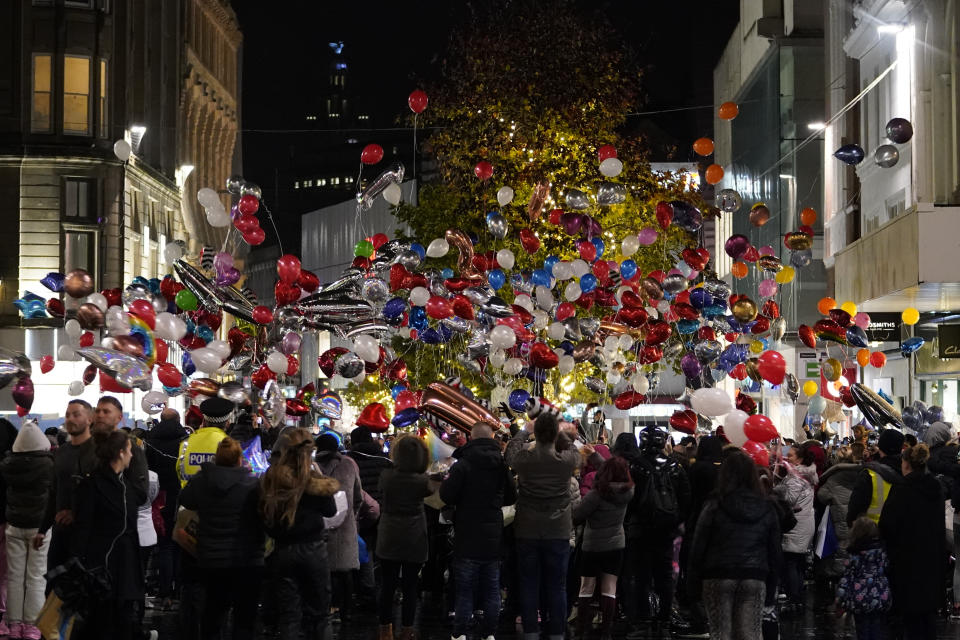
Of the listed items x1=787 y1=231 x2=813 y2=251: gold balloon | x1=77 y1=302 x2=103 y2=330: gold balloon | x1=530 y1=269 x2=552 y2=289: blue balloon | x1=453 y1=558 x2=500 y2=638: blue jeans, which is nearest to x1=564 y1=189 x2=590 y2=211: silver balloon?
x1=530 y1=269 x2=552 y2=289: blue balloon

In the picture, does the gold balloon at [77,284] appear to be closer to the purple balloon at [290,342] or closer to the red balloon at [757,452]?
the purple balloon at [290,342]

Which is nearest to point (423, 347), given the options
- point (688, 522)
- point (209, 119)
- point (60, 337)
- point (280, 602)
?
point (60, 337)

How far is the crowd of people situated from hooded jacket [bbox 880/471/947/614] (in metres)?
0.02

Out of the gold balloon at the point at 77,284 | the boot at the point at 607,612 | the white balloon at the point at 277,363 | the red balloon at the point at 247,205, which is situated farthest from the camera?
the gold balloon at the point at 77,284

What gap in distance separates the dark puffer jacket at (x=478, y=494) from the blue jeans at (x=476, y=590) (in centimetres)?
11

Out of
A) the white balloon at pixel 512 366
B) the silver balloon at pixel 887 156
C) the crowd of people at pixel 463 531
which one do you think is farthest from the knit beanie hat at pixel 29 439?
the silver balloon at pixel 887 156

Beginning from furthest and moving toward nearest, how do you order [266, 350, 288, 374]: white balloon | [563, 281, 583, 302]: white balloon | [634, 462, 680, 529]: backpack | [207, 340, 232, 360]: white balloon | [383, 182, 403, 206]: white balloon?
1. [563, 281, 583, 302]: white balloon
2. [383, 182, 403, 206]: white balloon
3. [266, 350, 288, 374]: white balloon
4. [207, 340, 232, 360]: white balloon
5. [634, 462, 680, 529]: backpack

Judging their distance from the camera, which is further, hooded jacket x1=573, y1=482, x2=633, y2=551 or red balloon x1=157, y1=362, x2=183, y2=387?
red balloon x1=157, y1=362, x2=183, y2=387

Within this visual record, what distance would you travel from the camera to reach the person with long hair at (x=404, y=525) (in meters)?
12.0

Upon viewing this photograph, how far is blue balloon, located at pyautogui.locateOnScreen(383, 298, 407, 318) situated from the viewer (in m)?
19.6

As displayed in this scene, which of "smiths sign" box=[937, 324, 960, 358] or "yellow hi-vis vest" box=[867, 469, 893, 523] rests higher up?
"smiths sign" box=[937, 324, 960, 358]

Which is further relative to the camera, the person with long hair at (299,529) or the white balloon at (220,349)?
the white balloon at (220,349)

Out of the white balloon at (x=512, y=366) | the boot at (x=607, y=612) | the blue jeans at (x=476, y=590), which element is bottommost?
the boot at (x=607, y=612)

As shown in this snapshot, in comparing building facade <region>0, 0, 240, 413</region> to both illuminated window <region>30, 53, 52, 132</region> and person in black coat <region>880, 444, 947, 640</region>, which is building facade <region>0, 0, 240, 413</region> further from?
person in black coat <region>880, 444, 947, 640</region>
